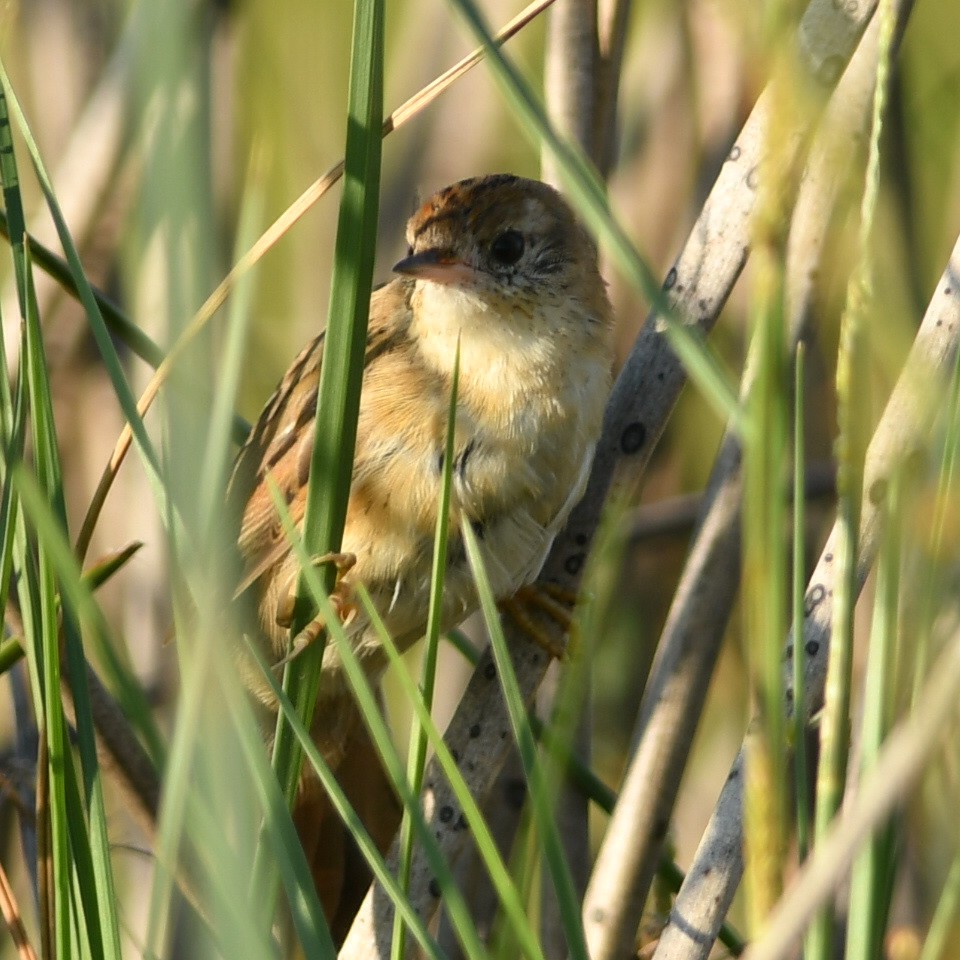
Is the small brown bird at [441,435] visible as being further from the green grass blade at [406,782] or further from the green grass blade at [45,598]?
the green grass blade at [406,782]

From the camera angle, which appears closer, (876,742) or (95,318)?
(876,742)

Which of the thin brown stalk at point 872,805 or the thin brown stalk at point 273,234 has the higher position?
the thin brown stalk at point 273,234

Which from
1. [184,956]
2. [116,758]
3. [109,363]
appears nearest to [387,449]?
[116,758]

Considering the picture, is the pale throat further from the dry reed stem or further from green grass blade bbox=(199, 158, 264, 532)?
green grass blade bbox=(199, 158, 264, 532)

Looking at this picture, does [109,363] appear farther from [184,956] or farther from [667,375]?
[184,956]

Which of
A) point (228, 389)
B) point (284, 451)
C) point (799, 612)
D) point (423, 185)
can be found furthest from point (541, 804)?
point (423, 185)

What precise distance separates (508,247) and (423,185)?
0.67 m

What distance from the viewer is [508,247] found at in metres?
1.92

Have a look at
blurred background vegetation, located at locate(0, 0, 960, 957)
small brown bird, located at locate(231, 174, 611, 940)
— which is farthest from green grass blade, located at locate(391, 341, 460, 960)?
blurred background vegetation, located at locate(0, 0, 960, 957)

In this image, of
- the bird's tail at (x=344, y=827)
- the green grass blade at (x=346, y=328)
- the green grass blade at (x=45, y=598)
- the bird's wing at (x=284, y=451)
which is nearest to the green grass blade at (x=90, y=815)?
the green grass blade at (x=45, y=598)

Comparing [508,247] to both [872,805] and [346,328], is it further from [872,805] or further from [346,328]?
[872,805]

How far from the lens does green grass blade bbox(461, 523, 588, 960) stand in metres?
0.93

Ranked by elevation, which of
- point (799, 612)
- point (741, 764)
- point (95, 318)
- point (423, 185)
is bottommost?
point (741, 764)

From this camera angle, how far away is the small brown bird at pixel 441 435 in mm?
1726
